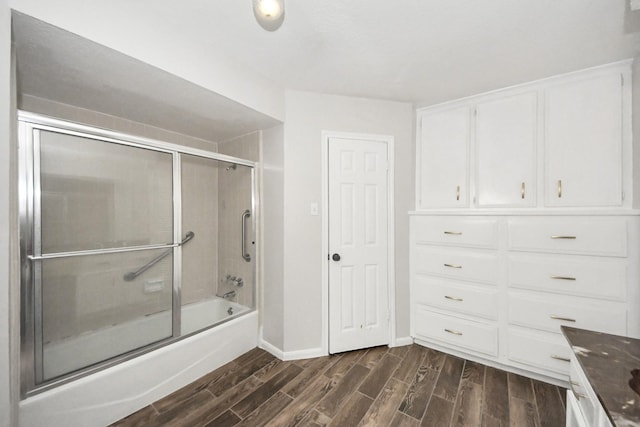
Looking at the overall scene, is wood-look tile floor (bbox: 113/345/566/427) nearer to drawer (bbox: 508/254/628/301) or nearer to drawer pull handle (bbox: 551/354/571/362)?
drawer pull handle (bbox: 551/354/571/362)

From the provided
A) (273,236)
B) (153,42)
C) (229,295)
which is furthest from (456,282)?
(153,42)

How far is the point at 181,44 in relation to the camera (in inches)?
60.7

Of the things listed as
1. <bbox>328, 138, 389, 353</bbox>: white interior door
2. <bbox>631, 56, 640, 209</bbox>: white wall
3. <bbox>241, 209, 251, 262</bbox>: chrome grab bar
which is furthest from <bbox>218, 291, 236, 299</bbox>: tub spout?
<bbox>631, 56, 640, 209</bbox>: white wall

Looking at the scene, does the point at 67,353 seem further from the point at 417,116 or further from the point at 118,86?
the point at 417,116

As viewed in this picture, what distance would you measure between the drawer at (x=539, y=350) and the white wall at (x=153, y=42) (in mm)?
2829

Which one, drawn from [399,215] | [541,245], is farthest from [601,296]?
[399,215]

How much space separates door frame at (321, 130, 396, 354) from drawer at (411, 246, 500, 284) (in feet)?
0.96

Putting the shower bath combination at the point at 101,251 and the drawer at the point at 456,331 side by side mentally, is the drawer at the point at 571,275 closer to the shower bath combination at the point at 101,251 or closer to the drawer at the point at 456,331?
the drawer at the point at 456,331

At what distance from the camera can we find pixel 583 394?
1015mm

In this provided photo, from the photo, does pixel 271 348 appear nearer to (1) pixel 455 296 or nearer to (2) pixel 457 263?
(1) pixel 455 296

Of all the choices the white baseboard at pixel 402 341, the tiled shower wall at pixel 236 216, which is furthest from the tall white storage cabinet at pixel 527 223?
the tiled shower wall at pixel 236 216

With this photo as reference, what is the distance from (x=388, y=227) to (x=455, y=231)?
1.99 ft

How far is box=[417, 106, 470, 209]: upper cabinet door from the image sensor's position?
2344mm

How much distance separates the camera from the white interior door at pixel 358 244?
7.64 ft
